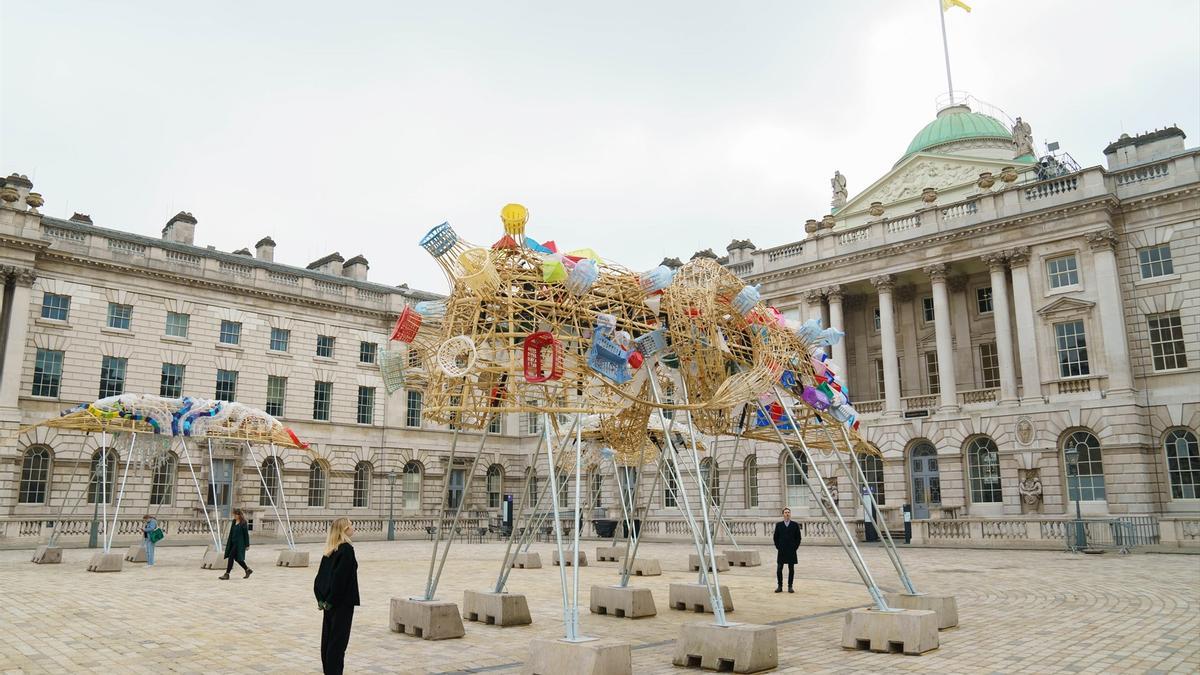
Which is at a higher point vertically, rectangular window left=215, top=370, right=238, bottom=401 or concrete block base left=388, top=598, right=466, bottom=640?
rectangular window left=215, top=370, right=238, bottom=401

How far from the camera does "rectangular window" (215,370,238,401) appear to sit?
1665 inches

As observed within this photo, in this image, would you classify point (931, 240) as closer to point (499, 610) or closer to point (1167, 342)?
point (1167, 342)

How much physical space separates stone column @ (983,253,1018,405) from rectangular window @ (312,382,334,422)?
34345 mm

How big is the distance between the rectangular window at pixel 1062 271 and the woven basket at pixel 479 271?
112ft

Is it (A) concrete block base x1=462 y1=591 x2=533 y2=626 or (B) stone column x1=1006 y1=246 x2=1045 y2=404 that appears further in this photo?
(B) stone column x1=1006 y1=246 x2=1045 y2=404

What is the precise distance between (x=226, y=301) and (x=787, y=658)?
39.7 m

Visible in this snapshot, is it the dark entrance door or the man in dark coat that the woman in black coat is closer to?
the man in dark coat

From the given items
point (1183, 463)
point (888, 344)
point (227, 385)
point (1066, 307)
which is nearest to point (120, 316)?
point (227, 385)

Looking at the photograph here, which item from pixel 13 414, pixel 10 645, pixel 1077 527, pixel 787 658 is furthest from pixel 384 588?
pixel 13 414

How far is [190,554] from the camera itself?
28.3 metres

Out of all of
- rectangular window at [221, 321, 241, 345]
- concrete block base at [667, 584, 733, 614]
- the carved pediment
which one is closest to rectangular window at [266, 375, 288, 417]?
rectangular window at [221, 321, 241, 345]

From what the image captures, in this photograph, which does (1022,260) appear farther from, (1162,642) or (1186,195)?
(1162,642)

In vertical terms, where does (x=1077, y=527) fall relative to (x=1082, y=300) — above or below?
below

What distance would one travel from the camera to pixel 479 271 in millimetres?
9961
